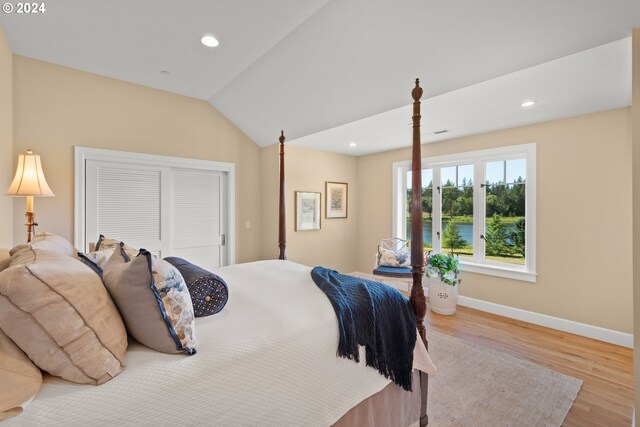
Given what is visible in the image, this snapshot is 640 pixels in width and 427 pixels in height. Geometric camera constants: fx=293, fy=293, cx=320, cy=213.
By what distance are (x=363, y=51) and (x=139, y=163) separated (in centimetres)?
272

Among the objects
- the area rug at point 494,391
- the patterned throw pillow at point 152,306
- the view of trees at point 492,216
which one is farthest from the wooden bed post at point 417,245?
the view of trees at point 492,216

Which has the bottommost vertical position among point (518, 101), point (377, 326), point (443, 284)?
point (443, 284)

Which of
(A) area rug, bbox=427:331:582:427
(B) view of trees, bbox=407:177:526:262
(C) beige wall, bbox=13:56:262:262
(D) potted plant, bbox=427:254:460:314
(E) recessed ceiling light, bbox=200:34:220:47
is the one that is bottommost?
(A) area rug, bbox=427:331:582:427

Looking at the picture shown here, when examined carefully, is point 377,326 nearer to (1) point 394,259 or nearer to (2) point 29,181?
(1) point 394,259

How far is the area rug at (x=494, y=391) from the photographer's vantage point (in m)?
1.88

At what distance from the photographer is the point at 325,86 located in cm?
290

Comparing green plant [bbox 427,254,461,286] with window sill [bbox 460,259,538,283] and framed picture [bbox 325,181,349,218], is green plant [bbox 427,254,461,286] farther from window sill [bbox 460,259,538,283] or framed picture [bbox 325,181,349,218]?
framed picture [bbox 325,181,349,218]

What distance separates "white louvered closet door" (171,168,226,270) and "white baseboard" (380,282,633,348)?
3.44 meters

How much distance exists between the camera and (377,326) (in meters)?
1.55

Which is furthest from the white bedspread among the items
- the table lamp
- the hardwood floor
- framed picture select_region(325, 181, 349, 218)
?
framed picture select_region(325, 181, 349, 218)

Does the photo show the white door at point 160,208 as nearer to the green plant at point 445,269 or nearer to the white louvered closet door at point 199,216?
the white louvered closet door at point 199,216

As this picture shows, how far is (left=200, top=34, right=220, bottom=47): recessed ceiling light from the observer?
8.02ft

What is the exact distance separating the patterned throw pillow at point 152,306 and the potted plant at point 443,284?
331 cm

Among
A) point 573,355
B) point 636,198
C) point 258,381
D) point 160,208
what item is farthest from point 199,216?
point 573,355
